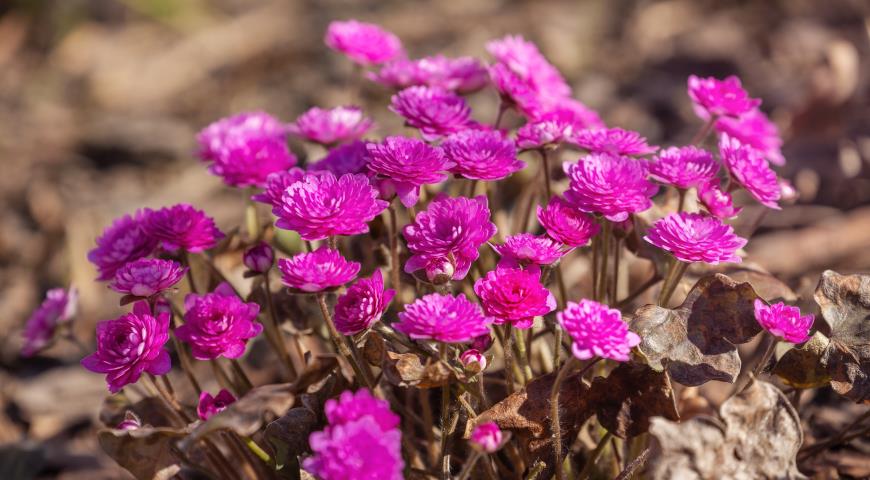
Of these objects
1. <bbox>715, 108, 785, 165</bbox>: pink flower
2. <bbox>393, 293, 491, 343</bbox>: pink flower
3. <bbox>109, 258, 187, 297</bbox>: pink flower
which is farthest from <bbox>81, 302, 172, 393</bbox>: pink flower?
<bbox>715, 108, 785, 165</bbox>: pink flower

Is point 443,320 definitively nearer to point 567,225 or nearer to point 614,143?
point 567,225

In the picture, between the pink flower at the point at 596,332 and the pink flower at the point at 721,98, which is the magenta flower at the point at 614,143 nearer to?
the pink flower at the point at 721,98

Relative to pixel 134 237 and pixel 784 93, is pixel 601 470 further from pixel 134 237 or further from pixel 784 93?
pixel 784 93

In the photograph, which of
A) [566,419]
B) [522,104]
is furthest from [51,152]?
[566,419]

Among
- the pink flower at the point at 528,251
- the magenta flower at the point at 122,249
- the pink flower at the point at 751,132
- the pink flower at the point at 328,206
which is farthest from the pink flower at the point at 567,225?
the magenta flower at the point at 122,249

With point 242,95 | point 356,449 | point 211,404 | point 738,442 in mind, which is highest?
point 356,449

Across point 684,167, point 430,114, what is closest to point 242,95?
point 430,114
